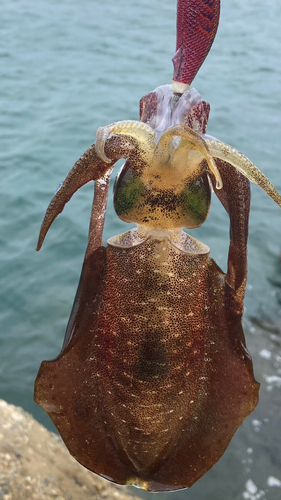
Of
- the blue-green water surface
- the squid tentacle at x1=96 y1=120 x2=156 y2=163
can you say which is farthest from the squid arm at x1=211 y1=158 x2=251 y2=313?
the blue-green water surface

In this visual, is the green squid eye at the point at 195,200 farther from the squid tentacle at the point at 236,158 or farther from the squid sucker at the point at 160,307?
the squid tentacle at the point at 236,158

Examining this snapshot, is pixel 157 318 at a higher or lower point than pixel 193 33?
lower

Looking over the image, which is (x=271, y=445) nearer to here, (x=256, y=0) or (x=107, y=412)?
(x=107, y=412)

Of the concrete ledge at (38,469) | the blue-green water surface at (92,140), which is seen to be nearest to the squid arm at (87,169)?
the concrete ledge at (38,469)

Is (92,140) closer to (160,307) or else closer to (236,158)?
(160,307)

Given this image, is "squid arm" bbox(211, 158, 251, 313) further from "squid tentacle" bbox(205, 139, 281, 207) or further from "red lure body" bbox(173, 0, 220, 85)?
"red lure body" bbox(173, 0, 220, 85)

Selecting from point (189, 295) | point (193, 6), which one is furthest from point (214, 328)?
point (193, 6)

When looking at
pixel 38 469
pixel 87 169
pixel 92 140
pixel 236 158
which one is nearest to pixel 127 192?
pixel 87 169

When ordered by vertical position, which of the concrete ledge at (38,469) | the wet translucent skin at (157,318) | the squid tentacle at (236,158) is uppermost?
the squid tentacle at (236,158)
